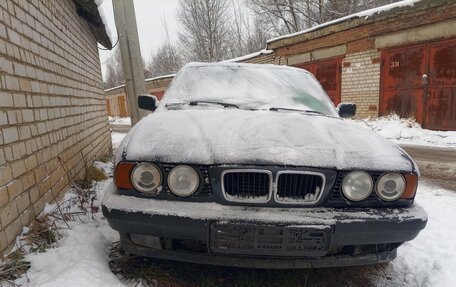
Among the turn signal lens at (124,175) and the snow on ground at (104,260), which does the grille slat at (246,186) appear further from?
the snow on ground at (104,260)

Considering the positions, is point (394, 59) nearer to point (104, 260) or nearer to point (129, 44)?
point (129, 44)

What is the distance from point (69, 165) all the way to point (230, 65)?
2053mm

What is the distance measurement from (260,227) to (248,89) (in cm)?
167

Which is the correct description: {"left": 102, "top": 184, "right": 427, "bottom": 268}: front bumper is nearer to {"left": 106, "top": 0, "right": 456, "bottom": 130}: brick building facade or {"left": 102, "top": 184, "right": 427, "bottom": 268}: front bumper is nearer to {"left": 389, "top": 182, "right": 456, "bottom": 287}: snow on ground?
{"left": 389, "top": 182, "right": 456, "bottom": 287}: snow on ground

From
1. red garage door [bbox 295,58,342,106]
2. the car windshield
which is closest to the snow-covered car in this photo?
the car windshield

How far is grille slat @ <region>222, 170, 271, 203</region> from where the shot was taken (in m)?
1.81

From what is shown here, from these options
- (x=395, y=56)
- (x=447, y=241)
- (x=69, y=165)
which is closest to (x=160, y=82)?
(x=395, y=56)

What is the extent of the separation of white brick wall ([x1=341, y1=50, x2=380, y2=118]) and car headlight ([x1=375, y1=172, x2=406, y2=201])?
9.92m

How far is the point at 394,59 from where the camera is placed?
10078mm

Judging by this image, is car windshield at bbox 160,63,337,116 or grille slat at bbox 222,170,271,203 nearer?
grille slat at bbox 222,170,271,203

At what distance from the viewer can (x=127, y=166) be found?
185 centimetres

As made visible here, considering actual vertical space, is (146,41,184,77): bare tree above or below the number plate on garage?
above

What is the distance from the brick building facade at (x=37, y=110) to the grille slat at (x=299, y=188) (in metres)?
1.62

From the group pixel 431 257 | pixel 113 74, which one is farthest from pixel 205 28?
pixel 113 74
